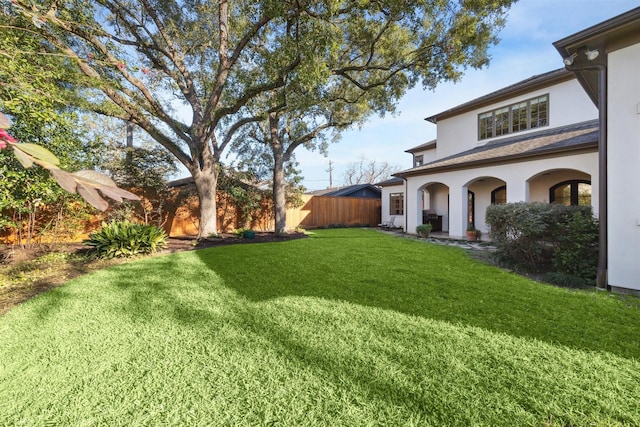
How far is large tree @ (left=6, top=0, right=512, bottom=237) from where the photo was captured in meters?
7.34

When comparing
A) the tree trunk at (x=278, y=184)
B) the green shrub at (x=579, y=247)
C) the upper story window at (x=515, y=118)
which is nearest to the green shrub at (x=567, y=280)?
the green shrub at (x=579, y=247)

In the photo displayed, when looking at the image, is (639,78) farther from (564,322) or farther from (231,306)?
(231,306)

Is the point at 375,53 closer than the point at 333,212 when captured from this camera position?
Yes

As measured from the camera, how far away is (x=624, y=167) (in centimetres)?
453

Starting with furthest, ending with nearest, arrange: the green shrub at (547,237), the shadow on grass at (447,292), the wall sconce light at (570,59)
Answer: the green shrub at (547,237) → the wall sconce light at (570,59) → the shadow on grass at (447,292)

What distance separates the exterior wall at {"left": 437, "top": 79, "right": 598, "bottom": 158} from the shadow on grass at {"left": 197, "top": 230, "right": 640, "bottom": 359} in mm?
7519

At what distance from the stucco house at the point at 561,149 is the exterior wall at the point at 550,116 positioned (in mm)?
35

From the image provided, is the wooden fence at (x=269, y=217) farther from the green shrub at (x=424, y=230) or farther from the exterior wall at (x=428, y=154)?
the green shrub at (x=424, y=230)

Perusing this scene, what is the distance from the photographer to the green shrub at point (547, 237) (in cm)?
518

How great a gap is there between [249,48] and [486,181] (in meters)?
11.1

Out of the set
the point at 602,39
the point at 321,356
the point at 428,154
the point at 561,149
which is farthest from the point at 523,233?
the point at 428,154

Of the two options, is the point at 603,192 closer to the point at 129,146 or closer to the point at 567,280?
the point at 567,280

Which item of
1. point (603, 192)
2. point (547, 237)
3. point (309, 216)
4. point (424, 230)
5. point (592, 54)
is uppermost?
point (592, 54)

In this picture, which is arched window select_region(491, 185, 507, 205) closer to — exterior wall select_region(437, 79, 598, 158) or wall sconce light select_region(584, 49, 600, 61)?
exterior wall select_region(437, 79, 598, 158)
